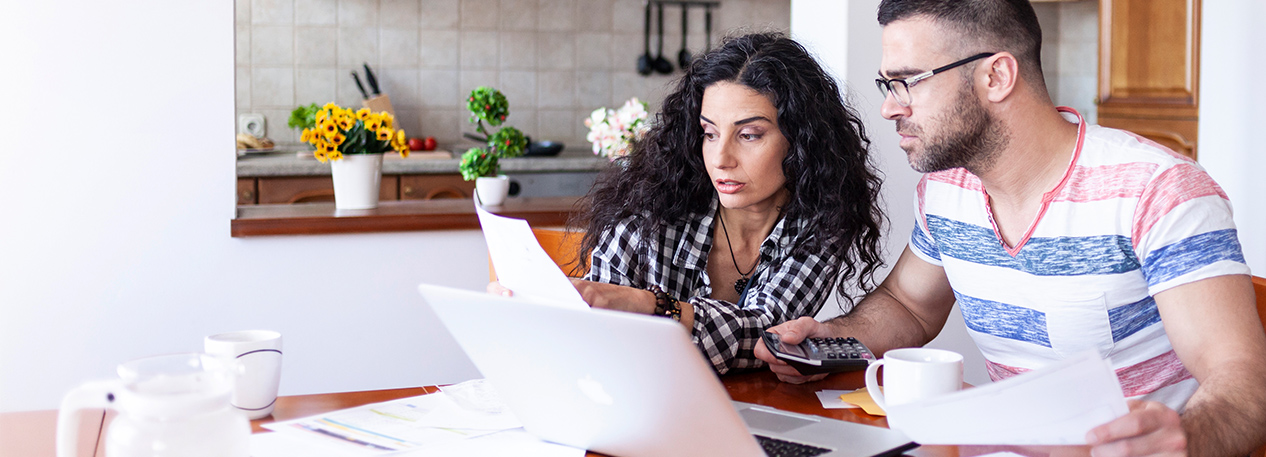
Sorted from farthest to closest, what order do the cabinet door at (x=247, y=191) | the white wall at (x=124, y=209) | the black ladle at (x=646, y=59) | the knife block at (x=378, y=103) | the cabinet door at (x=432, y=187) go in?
the black ladle at (x=646, y=59) < the knife block at (x=378, y=103) < the cabinet door at (x=432, y=187) < the cabinet door at (x=247, y=191) < the white wall at (x=124, y=209)

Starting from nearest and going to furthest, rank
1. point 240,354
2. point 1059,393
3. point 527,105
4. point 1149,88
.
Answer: point 1059,393 < point 240,354 < point 1149,88 < point 527,105

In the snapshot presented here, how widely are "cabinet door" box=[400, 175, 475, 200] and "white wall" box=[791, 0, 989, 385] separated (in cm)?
147

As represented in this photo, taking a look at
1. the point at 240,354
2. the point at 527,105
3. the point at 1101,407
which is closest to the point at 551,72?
the point at 527,105

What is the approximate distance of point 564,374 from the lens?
81 centimetres

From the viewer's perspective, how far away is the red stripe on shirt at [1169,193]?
3.57 ft

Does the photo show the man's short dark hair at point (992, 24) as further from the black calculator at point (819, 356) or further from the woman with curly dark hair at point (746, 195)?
the black calculator at point (819, 356)

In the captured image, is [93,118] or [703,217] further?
[93,118]

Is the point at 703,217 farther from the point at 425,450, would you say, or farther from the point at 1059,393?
the point at 1059,393

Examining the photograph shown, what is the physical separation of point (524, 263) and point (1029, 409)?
1.60 ft

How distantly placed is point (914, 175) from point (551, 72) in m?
2.19

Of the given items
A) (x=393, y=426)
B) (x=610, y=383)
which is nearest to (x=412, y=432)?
(x=393, y=426)

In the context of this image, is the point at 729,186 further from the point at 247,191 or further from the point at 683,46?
the point at 683,46

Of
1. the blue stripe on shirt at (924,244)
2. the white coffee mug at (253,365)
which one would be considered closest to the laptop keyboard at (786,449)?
the white coffee mug at (253,365)

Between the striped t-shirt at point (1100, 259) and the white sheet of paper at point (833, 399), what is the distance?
304 mm
